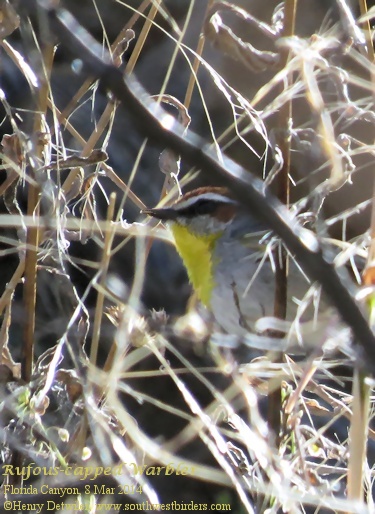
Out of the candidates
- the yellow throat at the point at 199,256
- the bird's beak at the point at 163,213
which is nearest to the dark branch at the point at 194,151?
the bird's beak at the point at 163,213

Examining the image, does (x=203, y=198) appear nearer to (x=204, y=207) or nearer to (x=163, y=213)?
(x=204, y=207)

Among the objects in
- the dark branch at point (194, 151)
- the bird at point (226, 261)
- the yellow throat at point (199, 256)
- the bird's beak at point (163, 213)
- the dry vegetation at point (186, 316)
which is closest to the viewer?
the dark branch at point (194, 151)

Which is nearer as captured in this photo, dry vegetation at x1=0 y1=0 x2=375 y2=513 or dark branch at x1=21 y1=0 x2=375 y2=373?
dark branch at x1=21 y1=0 x2=375 y2=373

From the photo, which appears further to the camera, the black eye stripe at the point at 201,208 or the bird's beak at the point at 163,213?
the black eye stripe at the point at 201,208

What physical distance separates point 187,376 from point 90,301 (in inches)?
26.9

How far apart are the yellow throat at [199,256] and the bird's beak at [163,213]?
9cm

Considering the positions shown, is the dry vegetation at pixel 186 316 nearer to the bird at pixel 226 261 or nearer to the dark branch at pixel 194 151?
the dark branch at pixel 194 151

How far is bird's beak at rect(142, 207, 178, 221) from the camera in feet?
5.69

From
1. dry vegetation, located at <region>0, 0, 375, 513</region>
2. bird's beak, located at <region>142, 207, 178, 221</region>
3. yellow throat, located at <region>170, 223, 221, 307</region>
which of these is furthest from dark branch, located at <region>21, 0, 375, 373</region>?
yellow throat, located at <region>170, 223, 221, 307</region>

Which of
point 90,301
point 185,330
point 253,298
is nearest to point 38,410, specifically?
point 185,330

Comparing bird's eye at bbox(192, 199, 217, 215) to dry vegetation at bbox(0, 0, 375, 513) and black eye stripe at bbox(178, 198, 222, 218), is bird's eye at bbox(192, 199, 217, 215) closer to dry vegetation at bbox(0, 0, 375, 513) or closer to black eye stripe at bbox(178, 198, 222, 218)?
black eye stripe at bbox(178, 198, 222, 218)

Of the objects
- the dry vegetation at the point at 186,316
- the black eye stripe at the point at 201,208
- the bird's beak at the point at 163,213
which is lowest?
the dry vegetation at the point at 186,316

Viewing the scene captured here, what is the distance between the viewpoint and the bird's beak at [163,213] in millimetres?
1733

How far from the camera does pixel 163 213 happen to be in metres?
1.84
